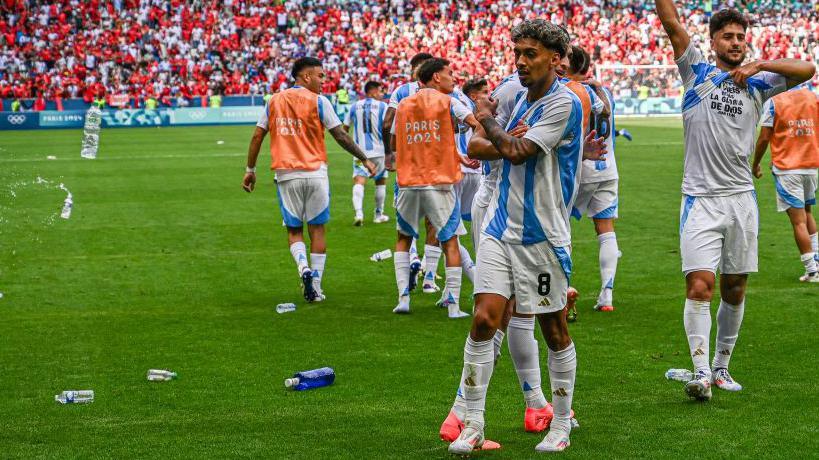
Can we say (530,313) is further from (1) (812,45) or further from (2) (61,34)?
(1) (812,45)

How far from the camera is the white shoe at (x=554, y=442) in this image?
5.46 meters

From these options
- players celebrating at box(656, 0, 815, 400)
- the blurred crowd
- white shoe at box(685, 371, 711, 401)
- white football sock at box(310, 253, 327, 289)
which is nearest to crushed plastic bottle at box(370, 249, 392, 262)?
white football sock at box(310, 253, 327, 289)

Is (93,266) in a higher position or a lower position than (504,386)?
lower

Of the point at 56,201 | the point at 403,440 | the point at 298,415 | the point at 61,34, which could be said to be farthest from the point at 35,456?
the point at 61,34

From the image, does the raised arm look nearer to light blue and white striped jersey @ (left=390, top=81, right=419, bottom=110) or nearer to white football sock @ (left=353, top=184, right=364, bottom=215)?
light blue and white striped jersey @ (left=390, top=81, right=419, bottom=110)

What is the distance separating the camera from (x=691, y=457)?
5316mm

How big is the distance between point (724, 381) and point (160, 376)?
3767 mm

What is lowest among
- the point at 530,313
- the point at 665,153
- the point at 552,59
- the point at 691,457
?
the point at 665,153

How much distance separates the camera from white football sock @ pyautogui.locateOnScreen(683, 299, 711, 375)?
652 centimetres

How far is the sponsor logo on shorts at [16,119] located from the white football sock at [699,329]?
41.3m

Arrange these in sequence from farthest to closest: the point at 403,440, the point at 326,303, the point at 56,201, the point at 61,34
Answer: the point at 61,34 < the point at 56,201 < the point at 326,303 < the point at 403,440

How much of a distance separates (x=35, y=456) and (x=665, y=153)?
24.6 metres

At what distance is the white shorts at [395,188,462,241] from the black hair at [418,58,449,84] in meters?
1.03

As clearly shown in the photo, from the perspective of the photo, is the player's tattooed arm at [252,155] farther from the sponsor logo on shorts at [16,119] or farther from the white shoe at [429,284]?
the sponsor logo on shorts at [16,119]
